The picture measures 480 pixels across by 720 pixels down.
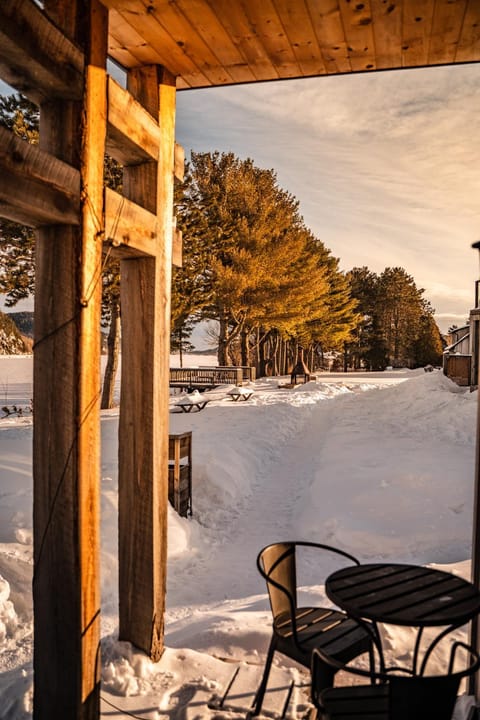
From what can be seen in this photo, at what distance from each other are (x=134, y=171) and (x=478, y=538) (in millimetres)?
2954

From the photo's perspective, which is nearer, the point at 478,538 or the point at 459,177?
the point at 478,538

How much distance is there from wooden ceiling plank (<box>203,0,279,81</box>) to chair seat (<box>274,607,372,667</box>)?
3284 mm

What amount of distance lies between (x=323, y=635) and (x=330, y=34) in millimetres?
3307

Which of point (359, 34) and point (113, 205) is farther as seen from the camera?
point (359, 34)

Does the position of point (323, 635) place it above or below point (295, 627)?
below

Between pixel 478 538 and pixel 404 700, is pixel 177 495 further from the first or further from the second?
pixel 404 700

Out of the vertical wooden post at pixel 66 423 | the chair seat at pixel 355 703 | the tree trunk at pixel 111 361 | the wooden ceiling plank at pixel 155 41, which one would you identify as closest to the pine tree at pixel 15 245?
the tree trunk at pixel 111 361

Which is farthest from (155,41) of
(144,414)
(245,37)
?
(144,414)

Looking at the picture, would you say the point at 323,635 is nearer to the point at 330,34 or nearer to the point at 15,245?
the point at 330,34

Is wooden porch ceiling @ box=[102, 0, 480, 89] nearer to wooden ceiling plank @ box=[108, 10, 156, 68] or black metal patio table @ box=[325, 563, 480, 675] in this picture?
wooden ceiling plank @ box=[108, 10, 156, 68]

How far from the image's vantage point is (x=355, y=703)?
2.41 meters

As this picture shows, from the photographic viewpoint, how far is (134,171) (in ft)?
11.7

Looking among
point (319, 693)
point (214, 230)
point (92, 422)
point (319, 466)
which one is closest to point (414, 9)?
point (92, 422)

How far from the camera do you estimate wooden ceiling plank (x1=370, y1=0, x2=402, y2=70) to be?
9.66 ft
